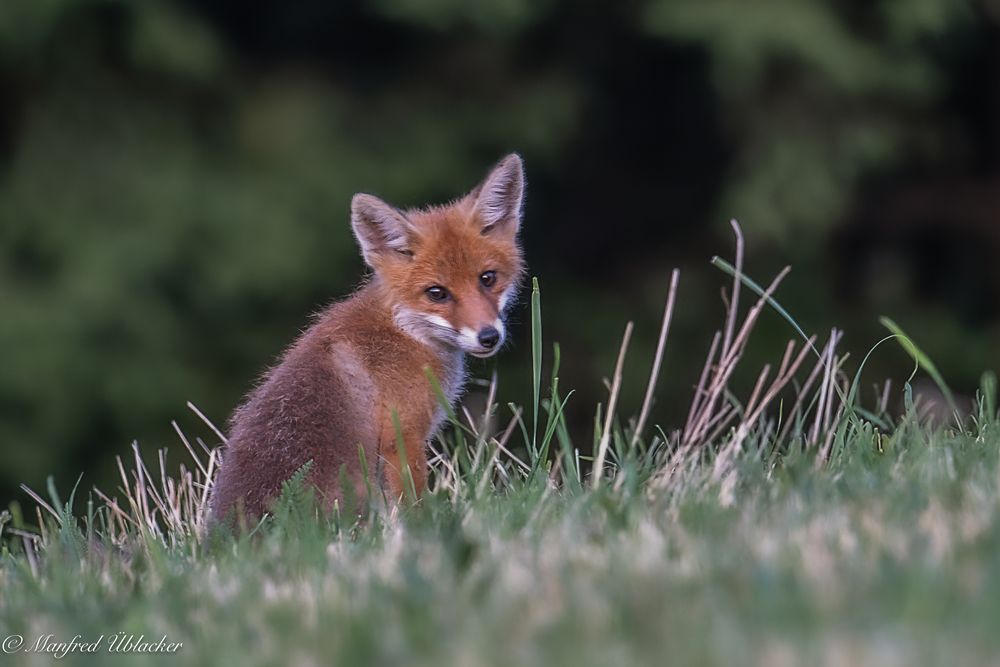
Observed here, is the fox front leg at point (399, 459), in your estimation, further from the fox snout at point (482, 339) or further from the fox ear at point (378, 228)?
the fox ear at point (378, 228)

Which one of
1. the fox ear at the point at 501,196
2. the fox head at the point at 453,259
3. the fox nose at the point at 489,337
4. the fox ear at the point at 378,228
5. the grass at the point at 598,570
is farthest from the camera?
the fox ear at the point at 501,196

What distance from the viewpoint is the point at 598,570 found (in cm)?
307

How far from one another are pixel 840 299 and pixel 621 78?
3505 millimetres

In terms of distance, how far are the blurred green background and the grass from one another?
9061mm

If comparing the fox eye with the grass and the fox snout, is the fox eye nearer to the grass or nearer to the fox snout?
the fox snout

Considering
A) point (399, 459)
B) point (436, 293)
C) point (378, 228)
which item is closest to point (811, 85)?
point (378, 228)

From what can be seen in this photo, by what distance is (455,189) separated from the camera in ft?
48.6

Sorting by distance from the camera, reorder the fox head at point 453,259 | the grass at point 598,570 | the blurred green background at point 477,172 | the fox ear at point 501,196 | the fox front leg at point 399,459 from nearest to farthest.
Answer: the grass at point 598,570
the fox front leg at point 399,459
the fox head at point 453,259
the fox ear at point 501,196
the blurred green background at point 477,172

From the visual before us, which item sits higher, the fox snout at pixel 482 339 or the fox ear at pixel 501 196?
the fox ear at pixel 501 196

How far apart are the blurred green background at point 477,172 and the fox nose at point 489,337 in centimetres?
778

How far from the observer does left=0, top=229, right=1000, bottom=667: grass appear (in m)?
2.50

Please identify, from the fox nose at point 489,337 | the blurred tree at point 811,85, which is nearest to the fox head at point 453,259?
the fox nose at point 489,337

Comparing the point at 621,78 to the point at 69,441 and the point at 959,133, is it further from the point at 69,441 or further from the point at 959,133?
the point at 69,441

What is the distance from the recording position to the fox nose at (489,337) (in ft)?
18.4
